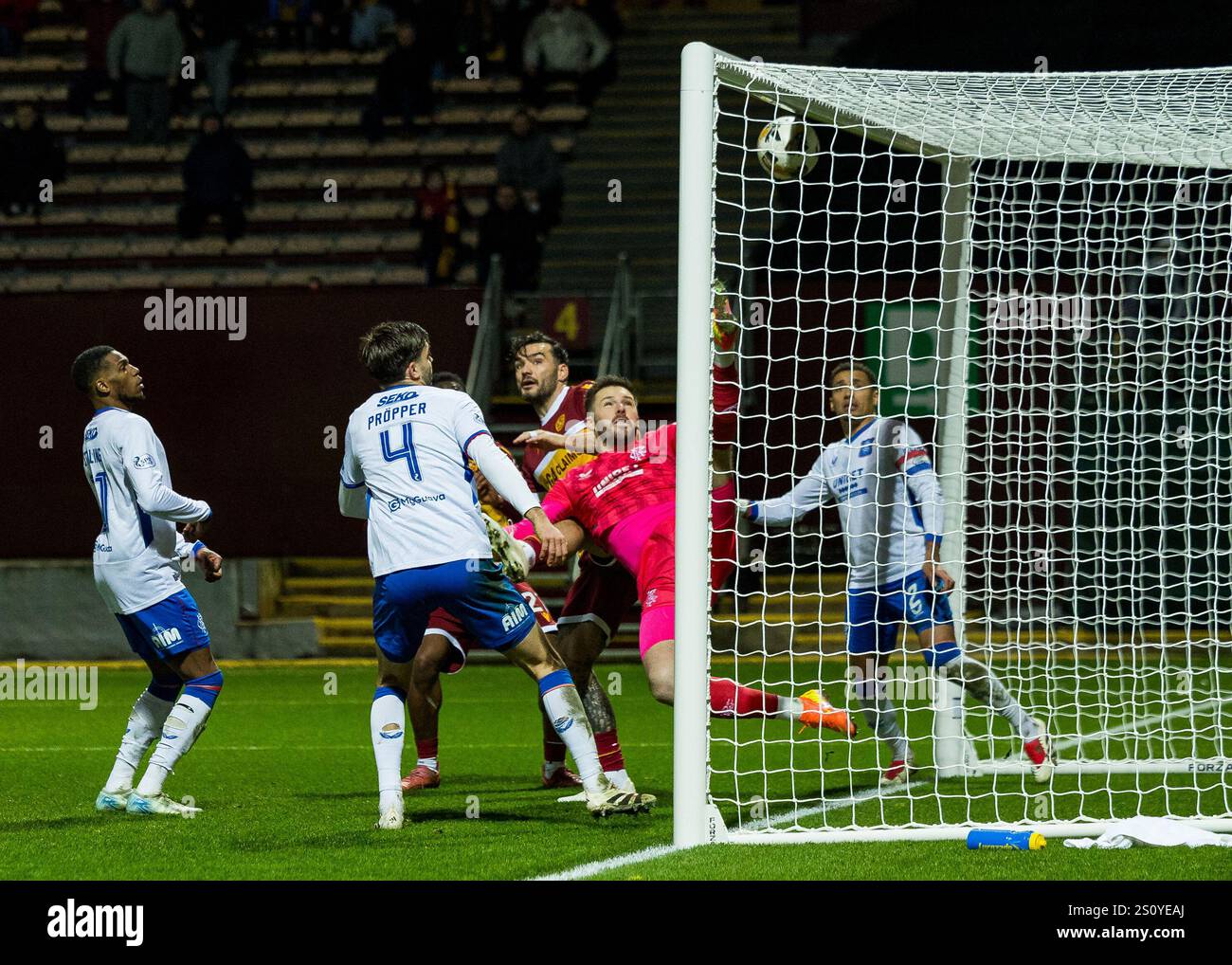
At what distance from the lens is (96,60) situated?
67.6 ft

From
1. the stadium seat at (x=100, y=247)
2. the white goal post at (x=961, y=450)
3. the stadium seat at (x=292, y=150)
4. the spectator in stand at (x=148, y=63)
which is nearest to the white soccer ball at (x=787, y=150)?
the white goal post at (x=961, y=450)

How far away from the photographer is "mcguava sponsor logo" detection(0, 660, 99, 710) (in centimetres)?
1256

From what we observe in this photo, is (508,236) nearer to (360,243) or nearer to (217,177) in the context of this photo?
(360,243)

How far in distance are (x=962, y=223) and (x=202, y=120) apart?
37.3ft

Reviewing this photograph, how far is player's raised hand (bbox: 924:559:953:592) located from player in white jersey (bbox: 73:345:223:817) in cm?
312

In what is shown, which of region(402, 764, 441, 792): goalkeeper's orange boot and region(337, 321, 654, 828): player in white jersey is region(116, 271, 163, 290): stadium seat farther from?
region(337, 321, 654, 828): player in white jersey

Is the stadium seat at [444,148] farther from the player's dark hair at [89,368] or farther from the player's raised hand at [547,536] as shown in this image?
the player's raised hand at [547,536]

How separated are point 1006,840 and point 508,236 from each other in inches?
441

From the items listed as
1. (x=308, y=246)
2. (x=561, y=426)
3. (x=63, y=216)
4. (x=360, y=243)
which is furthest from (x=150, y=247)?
(x=561, y=426)

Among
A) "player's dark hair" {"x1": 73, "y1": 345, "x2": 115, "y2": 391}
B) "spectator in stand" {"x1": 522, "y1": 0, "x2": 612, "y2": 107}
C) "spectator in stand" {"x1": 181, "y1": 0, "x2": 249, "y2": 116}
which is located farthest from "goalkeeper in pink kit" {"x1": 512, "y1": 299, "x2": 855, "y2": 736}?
"spectator in stand" {"x1": 181, "y1": 0, "x2": 249, "y2": 116}

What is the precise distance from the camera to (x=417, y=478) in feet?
20.1

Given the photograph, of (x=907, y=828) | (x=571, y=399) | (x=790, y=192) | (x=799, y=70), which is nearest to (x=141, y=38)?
(x=790, y=192)

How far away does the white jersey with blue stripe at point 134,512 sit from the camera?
6797mm
